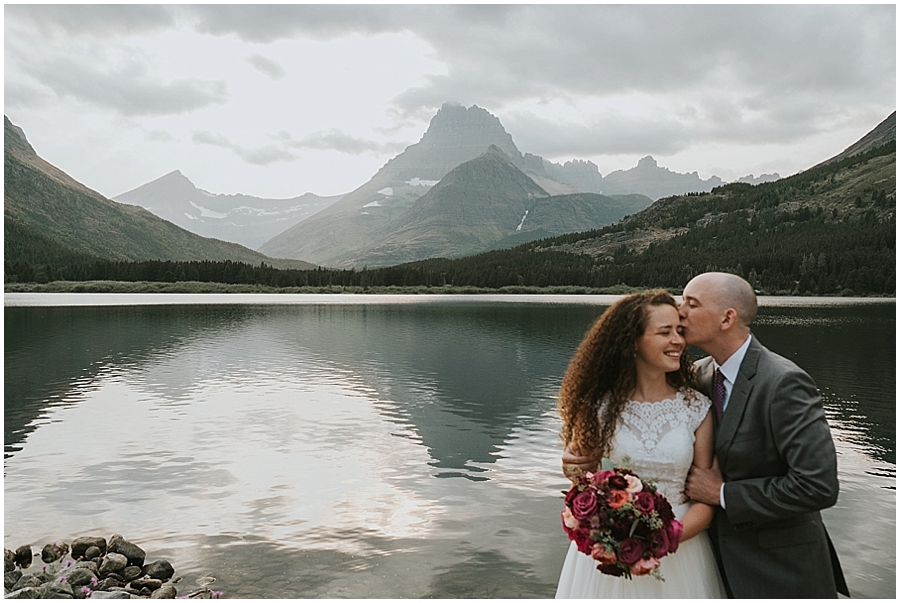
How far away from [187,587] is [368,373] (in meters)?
22.8

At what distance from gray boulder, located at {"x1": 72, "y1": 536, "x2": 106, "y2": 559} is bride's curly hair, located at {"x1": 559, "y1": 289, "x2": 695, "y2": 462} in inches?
338

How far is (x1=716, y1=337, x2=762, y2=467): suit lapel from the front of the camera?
4355 millimetres

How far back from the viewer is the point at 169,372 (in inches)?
1268

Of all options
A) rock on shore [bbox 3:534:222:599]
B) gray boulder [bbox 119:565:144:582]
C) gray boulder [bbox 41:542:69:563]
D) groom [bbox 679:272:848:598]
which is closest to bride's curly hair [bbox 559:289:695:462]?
groom [bbox 679:272:848:598]

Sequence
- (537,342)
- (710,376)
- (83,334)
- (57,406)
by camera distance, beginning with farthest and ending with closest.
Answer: (83,334), (537,342), (57,406), (710,376)

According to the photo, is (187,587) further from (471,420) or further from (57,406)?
(57,406)

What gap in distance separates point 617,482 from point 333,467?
12803 mm

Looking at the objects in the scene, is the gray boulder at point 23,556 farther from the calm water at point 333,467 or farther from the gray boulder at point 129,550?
the gray boulder at point 129,550

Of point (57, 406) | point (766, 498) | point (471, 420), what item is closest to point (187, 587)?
point (766, 498)

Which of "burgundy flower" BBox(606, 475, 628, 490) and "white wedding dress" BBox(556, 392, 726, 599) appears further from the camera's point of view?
"white wedding dress" BBox(556, 392, 726, 599)

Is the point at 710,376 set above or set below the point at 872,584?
above

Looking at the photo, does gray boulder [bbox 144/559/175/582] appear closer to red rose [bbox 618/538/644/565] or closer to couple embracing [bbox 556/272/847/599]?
couple embracing [bbox 556/272/847/599]

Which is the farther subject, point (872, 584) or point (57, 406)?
point (57, 406)

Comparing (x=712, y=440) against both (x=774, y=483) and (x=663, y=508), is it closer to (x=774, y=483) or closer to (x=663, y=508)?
(x=774, y=483)
